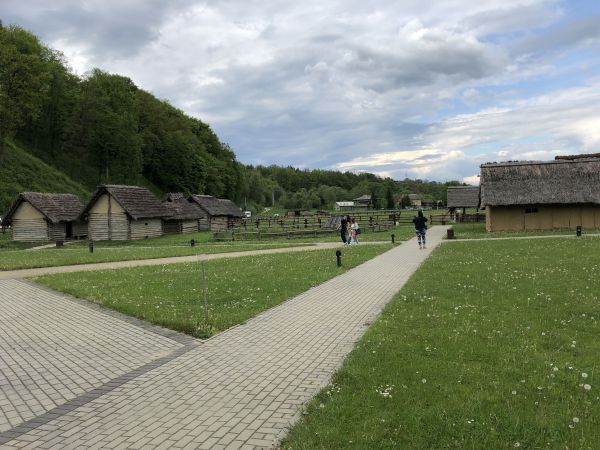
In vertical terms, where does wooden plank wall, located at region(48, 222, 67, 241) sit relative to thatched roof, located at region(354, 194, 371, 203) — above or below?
below

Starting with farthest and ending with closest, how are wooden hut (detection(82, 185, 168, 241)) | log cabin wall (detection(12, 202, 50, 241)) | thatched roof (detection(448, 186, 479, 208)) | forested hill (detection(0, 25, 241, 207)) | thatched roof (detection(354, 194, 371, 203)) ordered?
thatched roof (detection(354, 194, 371, 203)) < thatched roof (detection(448, 186, 479, 208)) < forested hill (detection(0, 25, 241, 207)) < wooden hut (detection(82, 185, 168, 241)) < log cabin wall (detection(12, 202, 50, 241))

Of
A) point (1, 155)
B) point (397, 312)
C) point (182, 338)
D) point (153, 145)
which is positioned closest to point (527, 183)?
point (397, 312)

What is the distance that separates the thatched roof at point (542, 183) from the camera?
3878 centimetres

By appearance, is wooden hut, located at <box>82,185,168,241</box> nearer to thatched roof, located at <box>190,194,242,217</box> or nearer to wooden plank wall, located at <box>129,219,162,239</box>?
wooden plank wall, located at <box>129,219,162,239</box>

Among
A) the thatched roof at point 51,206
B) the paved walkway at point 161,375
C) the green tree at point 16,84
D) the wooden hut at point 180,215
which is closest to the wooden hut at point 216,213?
the wooden hut at point 180,215

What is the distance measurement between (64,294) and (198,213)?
152 ft

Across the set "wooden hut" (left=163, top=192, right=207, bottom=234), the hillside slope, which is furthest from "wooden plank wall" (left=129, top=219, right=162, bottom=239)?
the hillside slope

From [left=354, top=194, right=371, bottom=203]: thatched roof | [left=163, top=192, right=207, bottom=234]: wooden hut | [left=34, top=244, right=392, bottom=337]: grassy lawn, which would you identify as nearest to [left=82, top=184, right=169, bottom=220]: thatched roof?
[left=163, top=192, right=207, bottom=234]: wooden hut

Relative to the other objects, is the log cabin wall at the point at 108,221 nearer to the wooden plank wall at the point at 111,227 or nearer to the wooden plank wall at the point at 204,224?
the wooden plank wall at the point at 111,227

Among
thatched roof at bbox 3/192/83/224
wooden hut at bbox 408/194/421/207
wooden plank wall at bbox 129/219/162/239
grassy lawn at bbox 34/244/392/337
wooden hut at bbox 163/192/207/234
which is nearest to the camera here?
grassy lawn at bbox 34/244/392/337

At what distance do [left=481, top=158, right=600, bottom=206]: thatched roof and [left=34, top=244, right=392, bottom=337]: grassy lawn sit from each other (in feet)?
71.8

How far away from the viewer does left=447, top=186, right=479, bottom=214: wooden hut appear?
63.3 meters

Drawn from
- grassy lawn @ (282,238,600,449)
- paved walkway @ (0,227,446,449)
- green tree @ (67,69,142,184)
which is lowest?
paved walkway @ (0,227,446,449)

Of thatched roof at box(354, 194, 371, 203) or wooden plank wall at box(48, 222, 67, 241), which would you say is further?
thatched roof at box(354, 194, 371, 203)
